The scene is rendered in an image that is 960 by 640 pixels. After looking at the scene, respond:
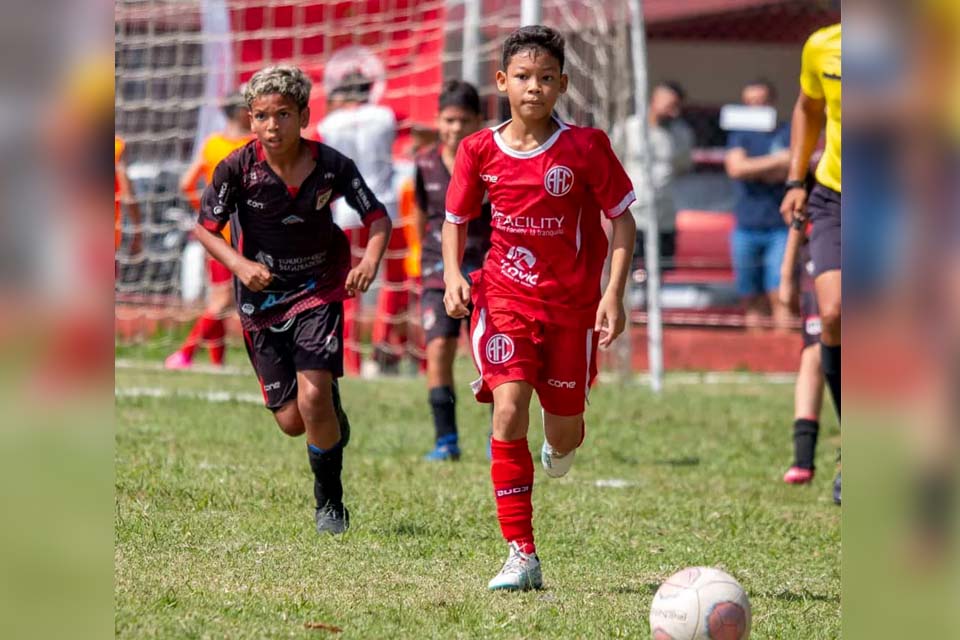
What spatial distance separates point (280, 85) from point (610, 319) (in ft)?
5.35

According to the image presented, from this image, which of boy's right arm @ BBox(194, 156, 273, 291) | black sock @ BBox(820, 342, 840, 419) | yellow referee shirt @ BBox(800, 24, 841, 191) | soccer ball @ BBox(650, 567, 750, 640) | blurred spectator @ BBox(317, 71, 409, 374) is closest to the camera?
soccer ball @ BBox(650, 567, 750, 640)

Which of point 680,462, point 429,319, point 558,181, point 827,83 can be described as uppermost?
point 827,83

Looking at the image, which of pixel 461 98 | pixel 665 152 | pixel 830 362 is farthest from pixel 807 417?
pixel 665 152

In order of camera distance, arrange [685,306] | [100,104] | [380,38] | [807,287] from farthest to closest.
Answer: [685,306] < [380,38] < [807,287] < [100,104]

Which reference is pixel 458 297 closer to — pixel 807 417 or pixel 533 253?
pixel 533 253

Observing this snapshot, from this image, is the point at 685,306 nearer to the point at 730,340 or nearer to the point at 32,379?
the point at 730,340

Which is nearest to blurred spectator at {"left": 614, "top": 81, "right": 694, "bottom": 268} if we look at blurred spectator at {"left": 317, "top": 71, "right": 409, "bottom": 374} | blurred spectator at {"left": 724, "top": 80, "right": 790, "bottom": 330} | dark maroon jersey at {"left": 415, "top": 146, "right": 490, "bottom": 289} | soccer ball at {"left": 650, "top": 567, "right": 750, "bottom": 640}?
blurred spectator at {"left": 724, "top": 80, "right": 790, "bottom": 330}

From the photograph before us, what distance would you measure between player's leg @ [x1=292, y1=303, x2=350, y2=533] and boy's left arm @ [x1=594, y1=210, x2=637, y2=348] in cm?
126

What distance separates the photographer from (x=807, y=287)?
775cm

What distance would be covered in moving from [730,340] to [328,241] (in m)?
9.43

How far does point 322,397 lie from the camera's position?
570cm

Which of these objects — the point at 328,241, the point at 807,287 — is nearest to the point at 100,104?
the point at 328,241

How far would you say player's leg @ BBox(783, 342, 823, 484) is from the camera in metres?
7.71

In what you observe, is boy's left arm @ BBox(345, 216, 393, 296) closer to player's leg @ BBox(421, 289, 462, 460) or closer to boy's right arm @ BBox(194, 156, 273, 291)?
boy's right arm @ BBox(194, 156, 273, 291)
